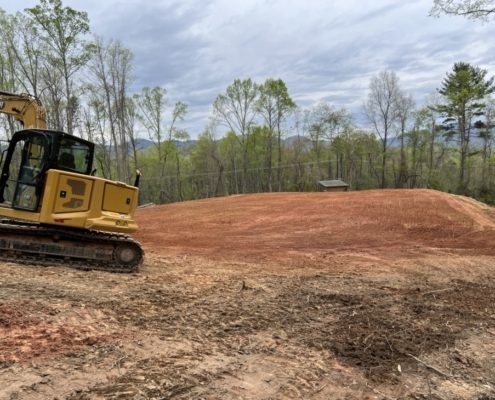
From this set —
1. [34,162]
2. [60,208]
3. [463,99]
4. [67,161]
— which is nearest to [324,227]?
[67,161]

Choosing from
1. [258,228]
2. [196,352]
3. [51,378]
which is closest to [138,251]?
[196,352]

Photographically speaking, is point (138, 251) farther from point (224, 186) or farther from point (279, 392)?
point (224, 186)

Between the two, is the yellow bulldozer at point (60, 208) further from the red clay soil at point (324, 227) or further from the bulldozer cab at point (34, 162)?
the red clay soil at point (324, 227)

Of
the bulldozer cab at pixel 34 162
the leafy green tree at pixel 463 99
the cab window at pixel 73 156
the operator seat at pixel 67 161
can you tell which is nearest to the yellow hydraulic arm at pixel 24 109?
the bulldozer cab at pixel 34 162

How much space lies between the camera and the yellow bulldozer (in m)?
8.60

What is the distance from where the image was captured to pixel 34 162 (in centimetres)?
873

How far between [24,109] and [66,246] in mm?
3424

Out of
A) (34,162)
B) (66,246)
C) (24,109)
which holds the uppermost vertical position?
(24,109)

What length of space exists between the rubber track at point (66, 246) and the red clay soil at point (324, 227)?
3.44m

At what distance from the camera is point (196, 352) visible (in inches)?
199

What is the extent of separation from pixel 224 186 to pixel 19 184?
53269 mm

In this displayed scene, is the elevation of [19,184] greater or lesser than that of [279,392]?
greater

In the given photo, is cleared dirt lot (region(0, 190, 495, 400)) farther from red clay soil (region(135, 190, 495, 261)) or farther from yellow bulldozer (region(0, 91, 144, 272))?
red clay soil (region(135, 190, 495, 261))

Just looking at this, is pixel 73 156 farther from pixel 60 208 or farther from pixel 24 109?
pixel 24 109
